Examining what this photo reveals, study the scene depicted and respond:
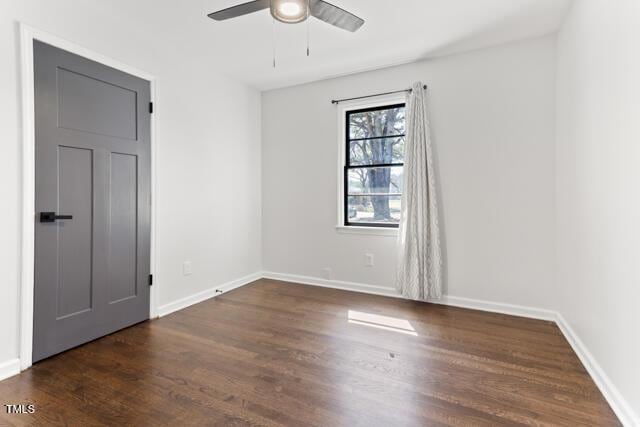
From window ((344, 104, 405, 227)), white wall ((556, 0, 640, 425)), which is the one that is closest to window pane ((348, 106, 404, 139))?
window ((344, 104, 405, 227))

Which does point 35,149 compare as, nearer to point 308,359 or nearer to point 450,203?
point 308,359

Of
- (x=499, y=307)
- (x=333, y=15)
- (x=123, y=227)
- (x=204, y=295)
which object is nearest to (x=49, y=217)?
(x=123, y=227)

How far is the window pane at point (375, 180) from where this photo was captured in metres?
3.78

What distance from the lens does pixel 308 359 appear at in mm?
2277

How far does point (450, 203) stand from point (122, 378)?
3153 millimetres

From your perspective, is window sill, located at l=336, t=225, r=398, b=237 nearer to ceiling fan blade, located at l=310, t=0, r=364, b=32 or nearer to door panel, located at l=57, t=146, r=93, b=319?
ceiling fan blade, located at l=310, t=0, r=364, b=32

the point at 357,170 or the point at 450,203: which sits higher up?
the point at 357,170

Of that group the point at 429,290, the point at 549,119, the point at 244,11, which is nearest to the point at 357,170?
the point at 429,290

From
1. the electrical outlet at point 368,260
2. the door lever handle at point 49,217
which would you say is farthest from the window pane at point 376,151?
the door lever handle at point 49,217

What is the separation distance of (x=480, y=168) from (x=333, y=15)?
6.77ft

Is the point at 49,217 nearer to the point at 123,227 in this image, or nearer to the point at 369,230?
the point at 123,227

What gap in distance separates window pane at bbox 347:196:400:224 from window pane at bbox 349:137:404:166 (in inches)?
17.2

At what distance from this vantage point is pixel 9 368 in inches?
80.3

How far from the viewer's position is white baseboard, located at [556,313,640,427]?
1.58 meters
